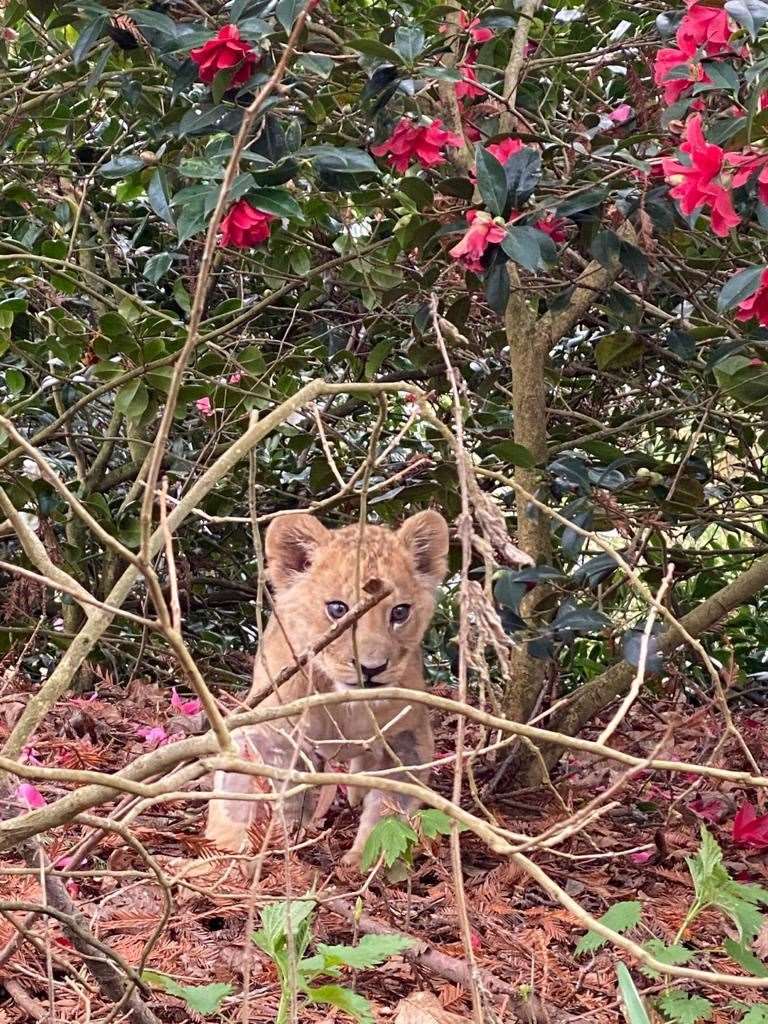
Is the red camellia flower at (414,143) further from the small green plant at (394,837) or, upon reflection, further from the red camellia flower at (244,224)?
the small green plant at (394,837)

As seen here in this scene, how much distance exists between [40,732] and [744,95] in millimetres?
3220

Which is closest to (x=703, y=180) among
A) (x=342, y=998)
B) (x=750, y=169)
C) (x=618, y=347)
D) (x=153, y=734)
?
(x=750, y=169)

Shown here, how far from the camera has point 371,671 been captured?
3891mm

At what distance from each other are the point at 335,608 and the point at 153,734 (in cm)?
85

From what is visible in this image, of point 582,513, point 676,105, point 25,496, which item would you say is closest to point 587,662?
point 582,513

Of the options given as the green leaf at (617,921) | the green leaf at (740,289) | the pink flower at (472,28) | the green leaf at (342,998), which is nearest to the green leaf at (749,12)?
the green leaf at (740,289)

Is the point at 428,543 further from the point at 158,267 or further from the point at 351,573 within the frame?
the point at 158,267

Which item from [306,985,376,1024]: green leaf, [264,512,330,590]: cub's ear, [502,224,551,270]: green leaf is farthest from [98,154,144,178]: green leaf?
[306,985,376,1024]: green leaf

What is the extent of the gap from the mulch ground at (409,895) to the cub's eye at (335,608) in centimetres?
68

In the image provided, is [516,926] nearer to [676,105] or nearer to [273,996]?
[273,996]

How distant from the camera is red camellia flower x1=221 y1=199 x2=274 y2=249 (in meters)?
2.93

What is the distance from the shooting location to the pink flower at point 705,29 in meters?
2.81

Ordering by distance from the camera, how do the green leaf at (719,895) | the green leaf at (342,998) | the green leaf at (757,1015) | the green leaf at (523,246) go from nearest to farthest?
the green leaf at (342,998), the green leaf at (757,1015), the green leaf at (719,895), the green leaf at (523,246)

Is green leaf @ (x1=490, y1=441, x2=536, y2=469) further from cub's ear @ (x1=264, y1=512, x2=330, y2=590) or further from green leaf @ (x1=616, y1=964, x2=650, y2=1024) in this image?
green leaf @ (x1=616, y1=964, x2=650, y2=1024)
